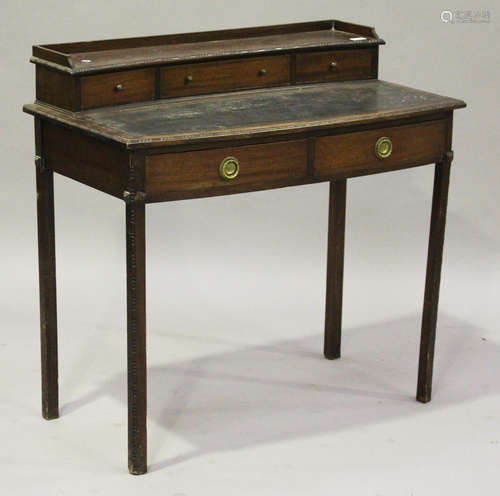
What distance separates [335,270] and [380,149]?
960 millimetres

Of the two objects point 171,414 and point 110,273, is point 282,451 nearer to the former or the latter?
point 171,414

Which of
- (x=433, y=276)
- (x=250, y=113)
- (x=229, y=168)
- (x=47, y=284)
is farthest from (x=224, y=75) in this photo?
(x=433, y=276)

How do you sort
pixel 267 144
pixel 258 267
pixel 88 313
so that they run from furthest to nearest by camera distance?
pixel 258 267
pixel 88 313
pixel 267 144

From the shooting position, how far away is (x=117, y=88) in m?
4.92

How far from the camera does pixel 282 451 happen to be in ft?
16.8

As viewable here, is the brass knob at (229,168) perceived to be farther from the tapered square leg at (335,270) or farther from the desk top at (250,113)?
the tapered square leg at (335,270)

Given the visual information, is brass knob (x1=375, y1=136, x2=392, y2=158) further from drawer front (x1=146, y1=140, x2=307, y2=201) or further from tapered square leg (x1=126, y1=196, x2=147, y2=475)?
tapered square leg (x1=126, y1=196, x2=147, y2=475)

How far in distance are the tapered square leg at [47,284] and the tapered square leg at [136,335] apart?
1.68ft

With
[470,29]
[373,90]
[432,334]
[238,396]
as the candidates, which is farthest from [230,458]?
[470,29]

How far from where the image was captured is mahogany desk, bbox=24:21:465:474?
4660 millimetres

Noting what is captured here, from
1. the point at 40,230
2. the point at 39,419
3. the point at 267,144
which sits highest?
the point at 267,144

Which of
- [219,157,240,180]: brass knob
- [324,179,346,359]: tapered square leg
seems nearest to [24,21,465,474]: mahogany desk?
[219,157,240,180]: brass knob

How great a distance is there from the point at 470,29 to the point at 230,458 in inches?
101

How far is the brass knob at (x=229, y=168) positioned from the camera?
15.4 feet
